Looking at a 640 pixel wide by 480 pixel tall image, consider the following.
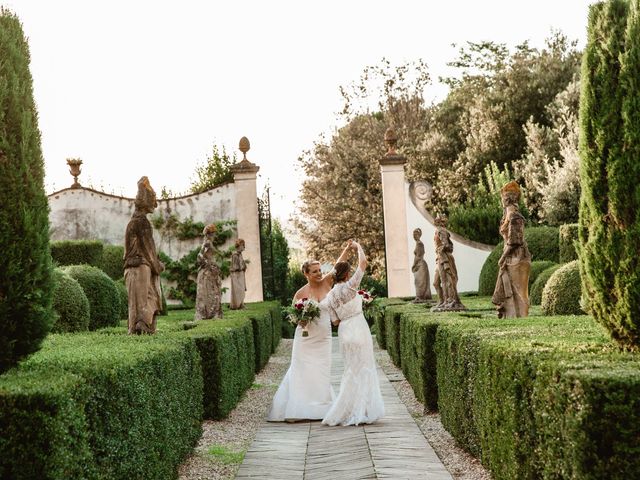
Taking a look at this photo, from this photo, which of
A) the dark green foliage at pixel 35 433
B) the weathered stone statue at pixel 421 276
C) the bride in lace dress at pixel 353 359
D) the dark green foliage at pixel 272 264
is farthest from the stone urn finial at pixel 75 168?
the dark green foliage at pixel 35 433

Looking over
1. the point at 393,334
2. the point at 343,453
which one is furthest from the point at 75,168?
the point at 343,453

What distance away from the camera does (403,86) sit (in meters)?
34.8

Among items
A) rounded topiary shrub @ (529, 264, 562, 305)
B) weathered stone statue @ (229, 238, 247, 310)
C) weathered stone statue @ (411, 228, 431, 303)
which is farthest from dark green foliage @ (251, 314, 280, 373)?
rounded topiary shrub @ (529, 264, 562, 305)

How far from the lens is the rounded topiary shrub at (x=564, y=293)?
12797 millimetres

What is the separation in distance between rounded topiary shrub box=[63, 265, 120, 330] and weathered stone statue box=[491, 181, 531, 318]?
6.55 meters

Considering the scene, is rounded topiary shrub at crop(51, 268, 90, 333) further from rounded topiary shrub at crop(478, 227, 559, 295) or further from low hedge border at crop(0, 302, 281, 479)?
rounded topiary shrub at crop(478, 227, 559, 295)

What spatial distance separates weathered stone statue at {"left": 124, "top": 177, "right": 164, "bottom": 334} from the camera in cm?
972

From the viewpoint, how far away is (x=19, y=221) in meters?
5.25

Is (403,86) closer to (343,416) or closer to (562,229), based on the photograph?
(562,229)

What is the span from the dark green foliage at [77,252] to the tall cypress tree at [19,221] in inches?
574

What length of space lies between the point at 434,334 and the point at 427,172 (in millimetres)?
25016

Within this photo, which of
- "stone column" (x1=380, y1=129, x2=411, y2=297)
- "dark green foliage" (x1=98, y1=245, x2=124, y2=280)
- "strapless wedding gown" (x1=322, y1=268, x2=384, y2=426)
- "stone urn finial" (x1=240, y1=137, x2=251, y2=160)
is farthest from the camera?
"stone urn finial" (x1=240, y1=137, x2=251, y2=160)

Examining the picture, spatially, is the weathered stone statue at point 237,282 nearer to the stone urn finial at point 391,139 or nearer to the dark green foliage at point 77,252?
the dark green foliage at point 77,252

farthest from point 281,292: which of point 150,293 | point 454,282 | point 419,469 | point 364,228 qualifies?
point 419,469
